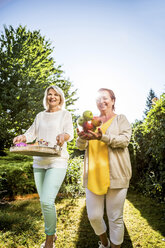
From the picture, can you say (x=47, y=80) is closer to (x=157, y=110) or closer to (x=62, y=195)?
(x=62, y=195)

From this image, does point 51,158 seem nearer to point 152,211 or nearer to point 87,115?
point 87,115

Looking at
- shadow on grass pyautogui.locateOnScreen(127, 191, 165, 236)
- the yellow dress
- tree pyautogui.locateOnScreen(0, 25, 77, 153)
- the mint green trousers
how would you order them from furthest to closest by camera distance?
1. tree pyautogui.locateOnScreen(0, 25, 77, 153)
2. shadow on grass pyautogui.locateOnScreen(127, 191, 165, 236)
3. the mint green trousers
4. the yellow dress

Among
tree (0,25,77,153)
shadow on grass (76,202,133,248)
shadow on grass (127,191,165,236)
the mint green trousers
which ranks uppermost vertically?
tree (0,25,77,153)

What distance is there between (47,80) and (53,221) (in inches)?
279

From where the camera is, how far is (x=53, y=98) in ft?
8.36

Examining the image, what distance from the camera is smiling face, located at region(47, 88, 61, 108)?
2.55 metres

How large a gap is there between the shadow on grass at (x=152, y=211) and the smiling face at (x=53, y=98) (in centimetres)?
257

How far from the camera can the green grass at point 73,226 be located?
2.58 metres

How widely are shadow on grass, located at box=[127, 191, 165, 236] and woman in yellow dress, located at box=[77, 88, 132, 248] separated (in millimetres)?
1521

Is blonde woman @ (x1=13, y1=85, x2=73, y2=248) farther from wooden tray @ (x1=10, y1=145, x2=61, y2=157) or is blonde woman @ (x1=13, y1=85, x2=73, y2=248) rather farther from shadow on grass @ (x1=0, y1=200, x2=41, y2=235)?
shadow on grass @ (x1=0, y1=200, x2=41, y2=235)

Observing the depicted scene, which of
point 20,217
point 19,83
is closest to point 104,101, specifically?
point 20,217

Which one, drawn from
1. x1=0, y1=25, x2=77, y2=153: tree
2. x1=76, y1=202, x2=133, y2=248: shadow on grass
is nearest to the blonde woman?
x1=76, y1=202, x2=133, y2=248: shadow on grass

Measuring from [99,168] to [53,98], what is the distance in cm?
114

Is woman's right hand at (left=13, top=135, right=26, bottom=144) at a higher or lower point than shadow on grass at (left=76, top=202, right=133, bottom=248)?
higher
